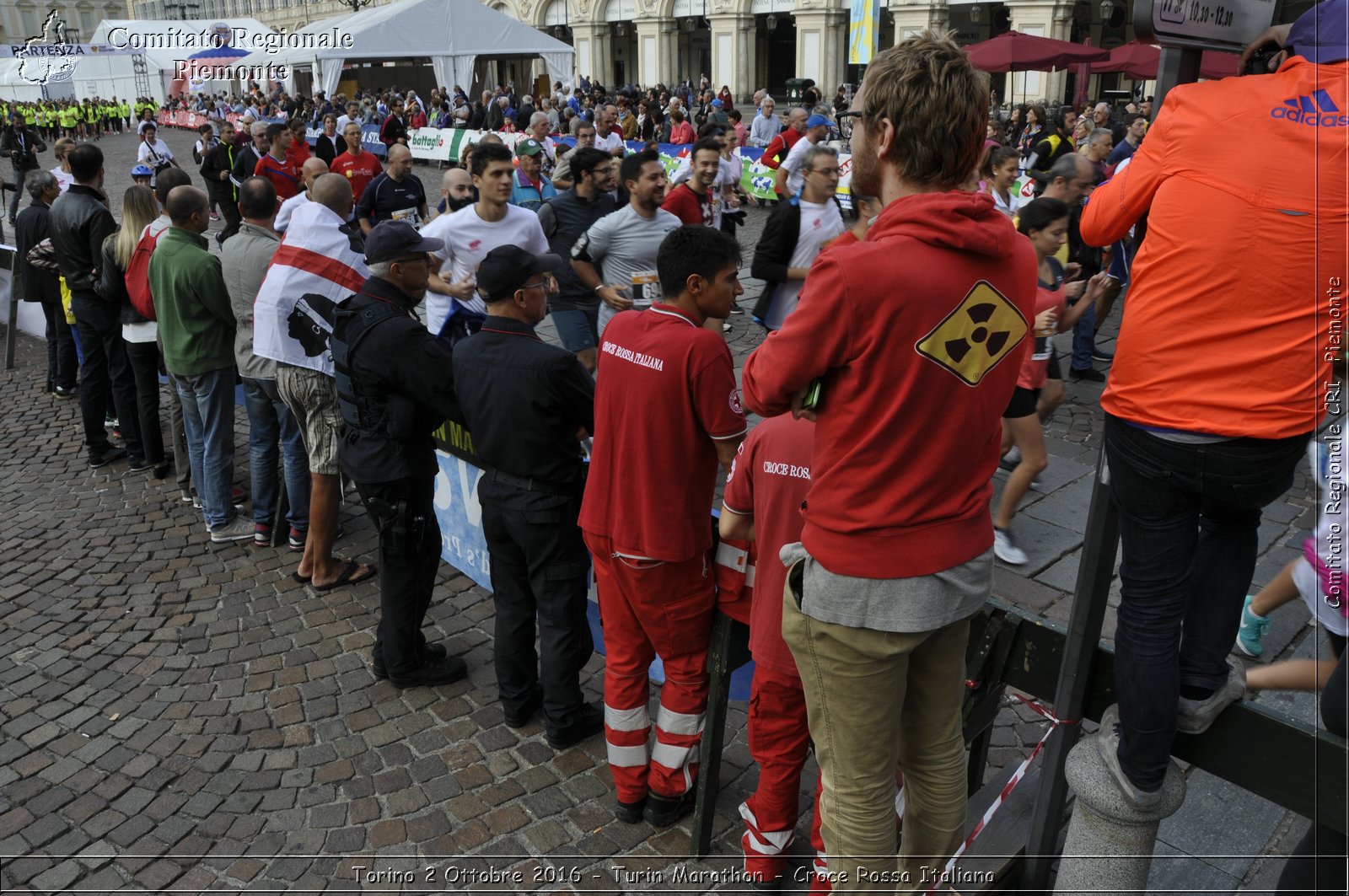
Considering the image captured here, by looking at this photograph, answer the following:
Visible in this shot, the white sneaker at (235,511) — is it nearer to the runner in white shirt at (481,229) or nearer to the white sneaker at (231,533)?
the white sneaker at (231,533)

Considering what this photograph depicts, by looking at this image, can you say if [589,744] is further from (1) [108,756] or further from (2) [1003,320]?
(2) [1003,320]

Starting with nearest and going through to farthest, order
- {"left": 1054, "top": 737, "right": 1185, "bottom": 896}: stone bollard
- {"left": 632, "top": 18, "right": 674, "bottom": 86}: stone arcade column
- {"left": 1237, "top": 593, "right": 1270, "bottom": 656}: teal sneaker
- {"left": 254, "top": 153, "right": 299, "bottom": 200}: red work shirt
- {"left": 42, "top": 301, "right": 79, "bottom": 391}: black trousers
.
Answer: {"left": 1054, "top": 737, "right": 1185, "bottom": 896}: stone bollard < {"left": 1237, "top": 593, "right": 1270, "bottom": 656}: teal sneaker < {"left": 42, "top": 301, "right": 79, "bottom": 391}: black trousers < {"left": 254, "top": 153, "right": 299, "bottom": 200}: red work shirt < {"left": 632, "top": 18, "right": 674, "bottom": 86}: stone arcade column

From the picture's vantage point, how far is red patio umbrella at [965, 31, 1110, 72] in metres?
18.1

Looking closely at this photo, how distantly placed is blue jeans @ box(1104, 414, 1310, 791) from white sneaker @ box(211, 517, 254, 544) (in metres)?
5.14

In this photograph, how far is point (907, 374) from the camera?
2.01 meters

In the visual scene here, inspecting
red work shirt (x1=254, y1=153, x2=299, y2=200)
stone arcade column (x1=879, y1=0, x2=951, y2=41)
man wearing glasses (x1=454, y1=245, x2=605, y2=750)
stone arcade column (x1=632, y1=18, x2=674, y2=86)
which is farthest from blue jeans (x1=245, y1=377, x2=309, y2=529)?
stone arcade column (x1=632, y1=18, x2=674, y2=86)

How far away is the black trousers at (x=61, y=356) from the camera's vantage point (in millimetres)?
8609

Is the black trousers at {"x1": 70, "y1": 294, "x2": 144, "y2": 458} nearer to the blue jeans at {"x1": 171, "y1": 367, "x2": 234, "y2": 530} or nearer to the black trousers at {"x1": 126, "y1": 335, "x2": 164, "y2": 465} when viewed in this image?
the black trousers at {"x1": 126, "y1": 335, "x2": 164, "y2": 465}

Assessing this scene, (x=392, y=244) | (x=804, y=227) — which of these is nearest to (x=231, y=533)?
(x=392, y=244)

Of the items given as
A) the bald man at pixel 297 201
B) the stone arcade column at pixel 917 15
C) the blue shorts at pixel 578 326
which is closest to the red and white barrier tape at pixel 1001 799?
the blue shorts at pixel 578 326

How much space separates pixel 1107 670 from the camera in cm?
254

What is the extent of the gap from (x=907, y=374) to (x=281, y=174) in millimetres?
11685

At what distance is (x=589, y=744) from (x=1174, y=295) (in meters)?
2.81

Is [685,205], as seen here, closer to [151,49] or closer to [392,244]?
[392,244]
